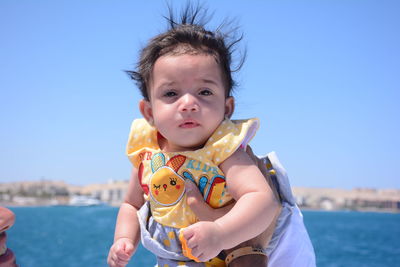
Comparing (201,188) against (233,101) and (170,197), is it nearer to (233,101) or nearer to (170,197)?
(170,197)

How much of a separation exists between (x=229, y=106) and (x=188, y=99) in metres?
0.28

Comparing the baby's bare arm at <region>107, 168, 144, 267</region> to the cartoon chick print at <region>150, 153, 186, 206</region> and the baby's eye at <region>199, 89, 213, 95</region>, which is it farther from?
the baby's eye at <region>199, 89, 213, 95</region>

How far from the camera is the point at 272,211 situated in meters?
1.83

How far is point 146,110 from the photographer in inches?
88.1

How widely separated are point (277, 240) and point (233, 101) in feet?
2.15

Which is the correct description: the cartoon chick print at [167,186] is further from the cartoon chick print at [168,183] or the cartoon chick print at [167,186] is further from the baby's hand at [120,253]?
the baby's hand at [120,253]

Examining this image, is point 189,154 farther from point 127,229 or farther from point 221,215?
point 127,229

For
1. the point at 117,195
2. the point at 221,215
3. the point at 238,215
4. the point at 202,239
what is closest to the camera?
the point at 202,239

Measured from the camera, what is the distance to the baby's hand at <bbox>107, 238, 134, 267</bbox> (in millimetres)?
2039

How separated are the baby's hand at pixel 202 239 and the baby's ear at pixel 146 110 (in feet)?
2.44

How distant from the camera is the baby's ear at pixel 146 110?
2227 millimetres

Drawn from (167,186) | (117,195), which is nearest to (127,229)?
(167,186)

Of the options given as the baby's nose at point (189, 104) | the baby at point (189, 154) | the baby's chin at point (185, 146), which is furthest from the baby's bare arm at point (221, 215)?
the baby's nose at point (189, 104)

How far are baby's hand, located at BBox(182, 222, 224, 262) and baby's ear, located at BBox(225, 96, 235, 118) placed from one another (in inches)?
25.6
